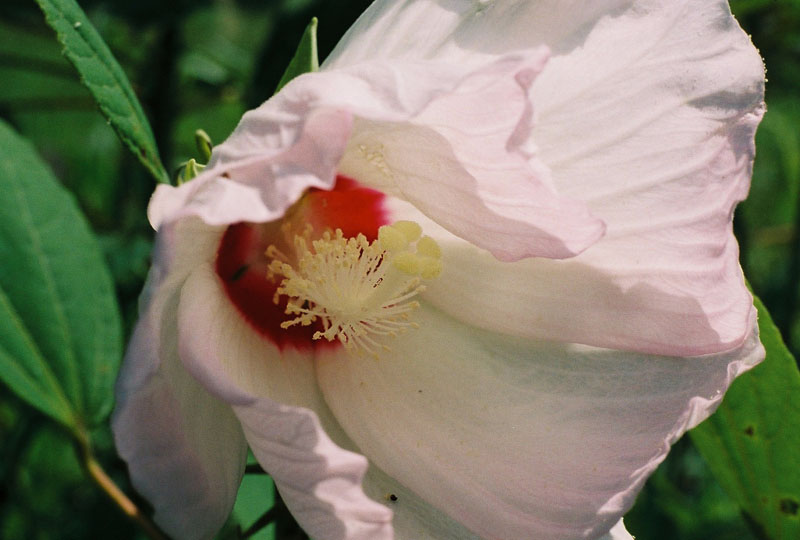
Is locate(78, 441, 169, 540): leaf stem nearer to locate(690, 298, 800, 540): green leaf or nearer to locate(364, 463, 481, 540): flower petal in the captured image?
locate(364, 463, 481, 540): flower petal

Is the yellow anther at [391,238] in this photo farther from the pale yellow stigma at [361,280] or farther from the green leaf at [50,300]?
the green leaf at [50,300]

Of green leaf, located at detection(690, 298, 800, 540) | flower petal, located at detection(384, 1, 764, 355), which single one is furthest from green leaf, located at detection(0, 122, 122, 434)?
green leaf, located at detection(690, 298, 800, 540)

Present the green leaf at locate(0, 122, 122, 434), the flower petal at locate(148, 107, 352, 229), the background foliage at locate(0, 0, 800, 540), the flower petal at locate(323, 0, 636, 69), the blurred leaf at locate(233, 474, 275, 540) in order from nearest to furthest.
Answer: the flower petal at locate(148, 107, 352, 229)
the flower petal at locate(323, 0, 636, 69)
the green leaf at locate(0, 122, 122, 434)
the blurred leaf at locate(233, 474, 275, 540)
the background foliage at locate(0, 0, 800, 540)

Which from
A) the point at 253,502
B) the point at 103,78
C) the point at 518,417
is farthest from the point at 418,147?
the point at 253,502

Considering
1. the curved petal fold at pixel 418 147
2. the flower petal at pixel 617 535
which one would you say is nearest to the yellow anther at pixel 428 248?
the curved petal fold at pixel 418 147

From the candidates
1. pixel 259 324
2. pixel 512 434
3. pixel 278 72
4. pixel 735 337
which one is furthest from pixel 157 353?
pixel 278 72
